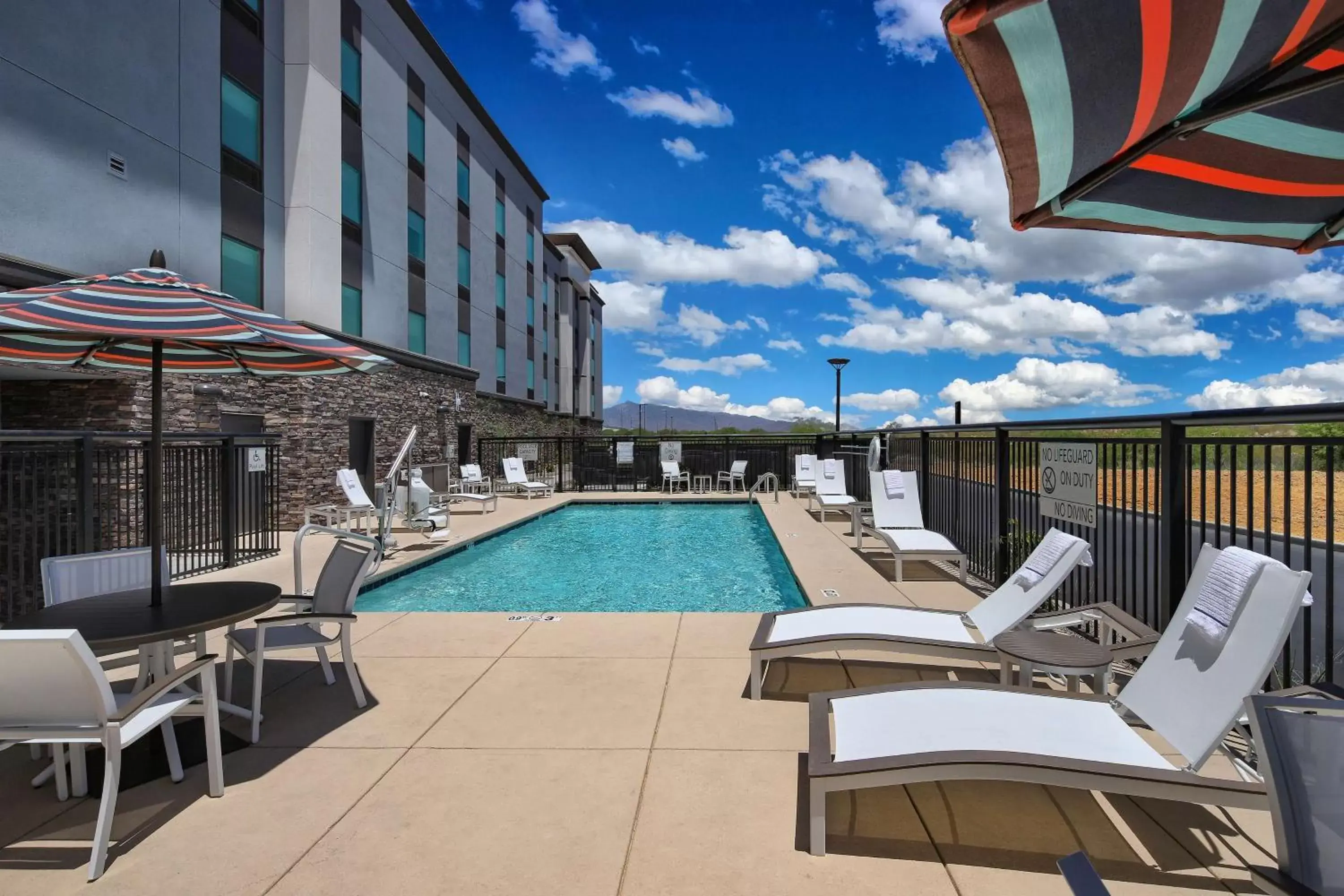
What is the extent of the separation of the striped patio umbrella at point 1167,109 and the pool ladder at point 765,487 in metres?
11.5

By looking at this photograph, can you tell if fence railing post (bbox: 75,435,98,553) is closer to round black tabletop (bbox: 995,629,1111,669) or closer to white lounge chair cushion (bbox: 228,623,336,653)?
white lounge chair cushion (bbox: 228,623,336,653)

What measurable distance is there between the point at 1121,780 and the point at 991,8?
2.18 meters

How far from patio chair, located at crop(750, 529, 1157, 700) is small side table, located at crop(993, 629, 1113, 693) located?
11 cm

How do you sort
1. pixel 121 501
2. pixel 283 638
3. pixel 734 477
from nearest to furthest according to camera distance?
1. pixel 283 638
2. pixel 121 501
3. pixel 734 477

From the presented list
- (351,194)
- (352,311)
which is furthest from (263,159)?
(352,311)

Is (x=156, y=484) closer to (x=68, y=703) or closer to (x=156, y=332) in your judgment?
(x=156, y=332)

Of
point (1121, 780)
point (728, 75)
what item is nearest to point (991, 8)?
point (1121, 780)

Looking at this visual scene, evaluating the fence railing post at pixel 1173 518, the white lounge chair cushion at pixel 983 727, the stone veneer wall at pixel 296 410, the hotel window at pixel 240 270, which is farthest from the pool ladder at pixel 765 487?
the white lounge chair cushion at pixel 983 727

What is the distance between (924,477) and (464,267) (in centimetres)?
1807

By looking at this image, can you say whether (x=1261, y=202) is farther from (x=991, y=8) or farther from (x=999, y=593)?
(x=999, y=593)

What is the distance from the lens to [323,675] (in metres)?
4.02

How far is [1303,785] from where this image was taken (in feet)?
4.74

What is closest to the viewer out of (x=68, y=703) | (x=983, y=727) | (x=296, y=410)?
(x=68, y=703)

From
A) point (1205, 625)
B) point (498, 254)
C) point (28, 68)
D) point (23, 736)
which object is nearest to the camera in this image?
point (23, 736)
